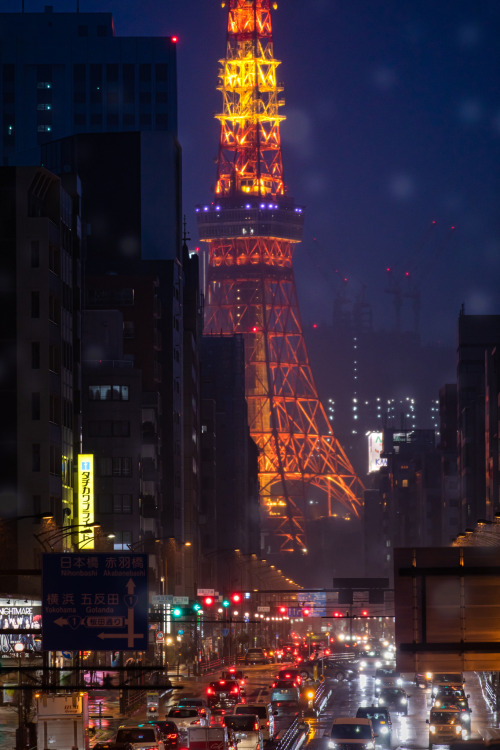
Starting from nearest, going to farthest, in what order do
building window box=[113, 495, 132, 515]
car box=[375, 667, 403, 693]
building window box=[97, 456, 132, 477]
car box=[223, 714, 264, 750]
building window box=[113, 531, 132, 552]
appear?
car box=[223, 714, 264, 750] < car box=[375, 667, 403, 693] < building window box=[113, 531, 132, 552] < building window box=[113, 495, 132, 515] < building window box=[97, 456, 132, 477]

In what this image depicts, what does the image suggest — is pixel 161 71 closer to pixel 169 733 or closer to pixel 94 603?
pixel 169 733

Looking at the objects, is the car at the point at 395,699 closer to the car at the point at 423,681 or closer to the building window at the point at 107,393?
the car at the point at 423,681

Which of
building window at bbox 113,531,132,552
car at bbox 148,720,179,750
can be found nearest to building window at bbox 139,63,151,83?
building window at bbox 113,531,132,552

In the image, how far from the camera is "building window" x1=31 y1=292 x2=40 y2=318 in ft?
290

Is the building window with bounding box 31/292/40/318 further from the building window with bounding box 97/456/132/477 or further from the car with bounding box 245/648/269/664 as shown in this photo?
the car with bounding box 245/648/269/664

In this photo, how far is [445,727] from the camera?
5819cm

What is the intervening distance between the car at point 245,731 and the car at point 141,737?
130 inches

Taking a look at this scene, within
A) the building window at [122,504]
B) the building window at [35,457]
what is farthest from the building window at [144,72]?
the building window at [35,457]

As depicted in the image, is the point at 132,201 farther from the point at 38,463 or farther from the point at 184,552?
the point at 38,463

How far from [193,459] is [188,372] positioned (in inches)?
363

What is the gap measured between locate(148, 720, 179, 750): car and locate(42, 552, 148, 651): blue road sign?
15.8 m

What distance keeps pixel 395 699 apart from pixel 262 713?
21.1 m

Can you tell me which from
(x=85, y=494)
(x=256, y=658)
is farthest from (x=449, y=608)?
(x=256, y=658)

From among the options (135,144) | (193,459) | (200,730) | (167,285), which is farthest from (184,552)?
(200,730)
